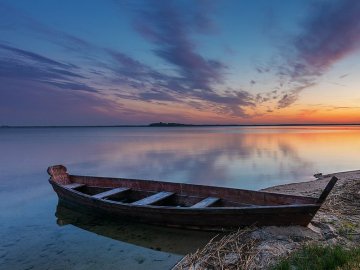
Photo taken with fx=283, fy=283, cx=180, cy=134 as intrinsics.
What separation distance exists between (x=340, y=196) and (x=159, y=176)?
11.1 m

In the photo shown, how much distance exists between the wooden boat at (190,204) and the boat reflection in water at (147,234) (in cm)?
21

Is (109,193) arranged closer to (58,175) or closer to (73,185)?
(73,185)

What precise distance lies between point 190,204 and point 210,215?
197 centimetres

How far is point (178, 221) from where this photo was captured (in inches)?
287

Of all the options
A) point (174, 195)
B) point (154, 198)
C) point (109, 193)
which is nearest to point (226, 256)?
point (154, 198)

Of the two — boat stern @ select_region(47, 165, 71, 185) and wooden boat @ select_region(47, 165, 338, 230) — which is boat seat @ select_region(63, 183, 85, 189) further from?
boat stern @ select_region(47, 165, 71, 185)

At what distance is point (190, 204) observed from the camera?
8734 millimetres

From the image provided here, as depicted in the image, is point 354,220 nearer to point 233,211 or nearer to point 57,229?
point 233,211

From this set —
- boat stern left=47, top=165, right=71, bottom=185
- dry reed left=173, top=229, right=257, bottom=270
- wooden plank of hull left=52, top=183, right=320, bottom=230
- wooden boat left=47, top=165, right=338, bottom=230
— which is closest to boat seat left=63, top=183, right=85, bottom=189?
wooden boat left=47, top=165, right=338, bottom=230

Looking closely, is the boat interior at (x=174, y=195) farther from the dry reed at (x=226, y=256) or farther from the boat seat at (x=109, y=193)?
the dry reed at (x=226, y=256)

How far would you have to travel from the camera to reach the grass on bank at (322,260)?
4.12m

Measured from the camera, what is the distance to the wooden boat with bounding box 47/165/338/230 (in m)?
6.31

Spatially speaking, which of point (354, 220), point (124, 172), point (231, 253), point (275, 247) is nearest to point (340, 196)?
point (354, 220)

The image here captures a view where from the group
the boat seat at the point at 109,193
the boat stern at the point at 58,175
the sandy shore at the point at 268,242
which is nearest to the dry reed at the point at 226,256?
the sandy shore at the point at 268,242
